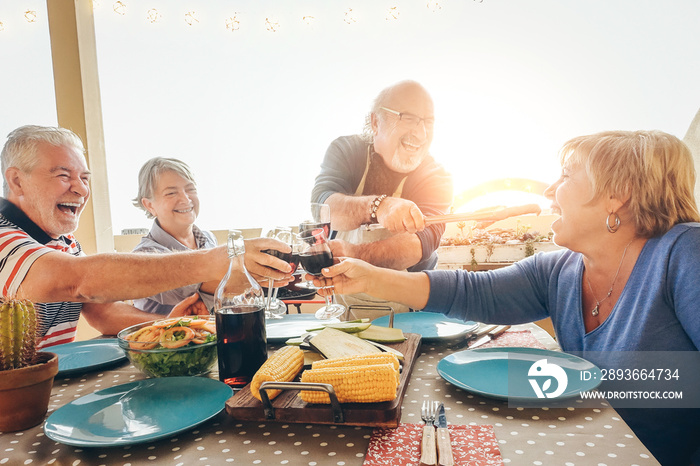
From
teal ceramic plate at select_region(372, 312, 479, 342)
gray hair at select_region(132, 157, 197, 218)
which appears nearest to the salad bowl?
teal ceramic plate at select_region(372, 312, 479, 342)

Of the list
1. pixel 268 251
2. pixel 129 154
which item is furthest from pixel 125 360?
pixel 129 154

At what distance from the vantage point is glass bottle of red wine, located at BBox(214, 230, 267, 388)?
83 centimetres

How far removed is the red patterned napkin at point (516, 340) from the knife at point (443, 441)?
457 millimetres

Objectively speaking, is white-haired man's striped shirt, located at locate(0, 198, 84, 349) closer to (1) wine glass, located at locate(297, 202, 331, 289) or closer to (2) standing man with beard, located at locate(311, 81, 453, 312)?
(1) wine glass, located at locate(297, 202, 331, 289)

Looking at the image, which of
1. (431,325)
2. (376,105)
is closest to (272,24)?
(376,105)

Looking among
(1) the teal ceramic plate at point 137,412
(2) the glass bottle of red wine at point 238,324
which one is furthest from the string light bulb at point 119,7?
(1) the teal ceramic plate at point 137,412

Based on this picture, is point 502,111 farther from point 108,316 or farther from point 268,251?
point 108,316

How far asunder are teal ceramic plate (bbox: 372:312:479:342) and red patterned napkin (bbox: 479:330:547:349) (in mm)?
66

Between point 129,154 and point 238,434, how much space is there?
10.3 ft

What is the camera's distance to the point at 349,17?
2.98m

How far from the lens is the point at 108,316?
1528 millimetres

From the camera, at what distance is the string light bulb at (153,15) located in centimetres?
302

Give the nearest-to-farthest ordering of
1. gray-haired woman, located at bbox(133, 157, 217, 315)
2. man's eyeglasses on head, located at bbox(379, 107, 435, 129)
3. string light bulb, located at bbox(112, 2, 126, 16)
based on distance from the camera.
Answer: gray-haired woman, located at bbox(133, 157, 217, 315)
man's eyeglasses on head, located at bbox(379, 107, 435, 129)
string light bulb, located at bbox(112, 2, 126, 16)

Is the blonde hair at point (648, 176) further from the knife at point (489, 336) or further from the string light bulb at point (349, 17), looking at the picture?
the string light bulb at point (349, 17)
